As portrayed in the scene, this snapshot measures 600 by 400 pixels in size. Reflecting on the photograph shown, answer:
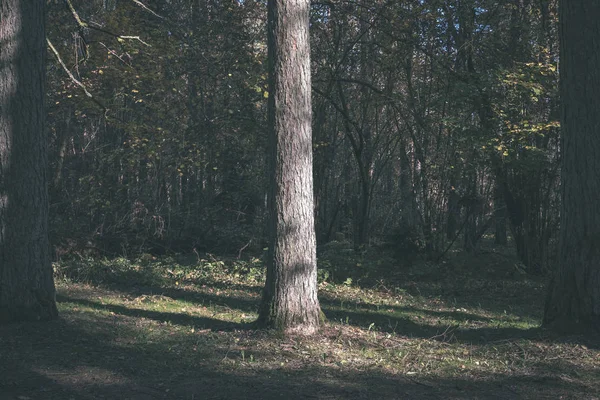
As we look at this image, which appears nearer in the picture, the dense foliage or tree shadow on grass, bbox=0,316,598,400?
tree shadow on grass, bbox=0,316,598,400

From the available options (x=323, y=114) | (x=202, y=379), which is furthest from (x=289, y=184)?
(x=323, y=114)

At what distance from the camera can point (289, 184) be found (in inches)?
294

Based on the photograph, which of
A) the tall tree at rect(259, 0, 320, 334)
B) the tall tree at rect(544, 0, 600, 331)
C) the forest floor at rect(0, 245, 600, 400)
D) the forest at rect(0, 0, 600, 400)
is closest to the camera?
the forest floor at rect(0, 245, 600, 400)

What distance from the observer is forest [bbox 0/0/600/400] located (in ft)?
21.9

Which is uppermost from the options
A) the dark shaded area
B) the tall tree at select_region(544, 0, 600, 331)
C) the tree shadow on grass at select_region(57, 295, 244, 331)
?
the tall tree at select_region(544, 0, 600, 331)

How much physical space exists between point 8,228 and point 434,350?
5473mm

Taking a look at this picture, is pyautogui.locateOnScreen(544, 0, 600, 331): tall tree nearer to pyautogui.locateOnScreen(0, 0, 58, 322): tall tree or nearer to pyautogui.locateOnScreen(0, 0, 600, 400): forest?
pyautogui.locateOnScreen(0, 0, 600, 400): forest

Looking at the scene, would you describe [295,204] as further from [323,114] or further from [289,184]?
[323,114]

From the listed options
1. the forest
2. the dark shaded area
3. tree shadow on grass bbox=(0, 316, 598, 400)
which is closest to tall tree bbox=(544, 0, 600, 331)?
the forest

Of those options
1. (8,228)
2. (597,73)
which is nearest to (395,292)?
(597,73)

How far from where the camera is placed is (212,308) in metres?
10.3

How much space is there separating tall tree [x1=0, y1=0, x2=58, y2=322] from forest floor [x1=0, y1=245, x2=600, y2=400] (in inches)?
16.9

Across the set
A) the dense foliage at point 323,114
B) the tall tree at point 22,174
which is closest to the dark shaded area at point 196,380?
the tall tree at point 22,174

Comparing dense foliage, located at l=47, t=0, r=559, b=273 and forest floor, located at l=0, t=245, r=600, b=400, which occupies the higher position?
dense foliage, located at l=47, t=0, r=559, b=273
